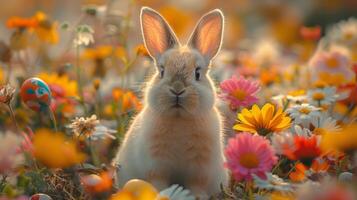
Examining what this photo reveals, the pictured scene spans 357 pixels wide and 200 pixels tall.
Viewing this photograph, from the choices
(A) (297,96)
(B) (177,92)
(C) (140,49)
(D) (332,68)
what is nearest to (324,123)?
(A) (297,96)

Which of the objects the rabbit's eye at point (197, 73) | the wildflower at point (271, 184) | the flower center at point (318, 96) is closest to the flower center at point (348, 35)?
the flower center at point (318, 96)

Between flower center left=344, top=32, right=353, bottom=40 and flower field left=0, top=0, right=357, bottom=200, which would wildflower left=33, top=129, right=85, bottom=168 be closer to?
flower field left=0, top=0, right=357, bottom=200

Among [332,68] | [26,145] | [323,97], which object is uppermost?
[332,68]

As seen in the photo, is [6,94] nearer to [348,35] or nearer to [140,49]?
[140,49]

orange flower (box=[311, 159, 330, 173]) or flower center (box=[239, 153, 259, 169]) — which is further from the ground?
flower center (box=[239, 153, 259, 169])

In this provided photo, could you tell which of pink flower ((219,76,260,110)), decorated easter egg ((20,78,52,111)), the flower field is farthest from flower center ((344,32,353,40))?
decorated easter egg ((20,78,52,111))
